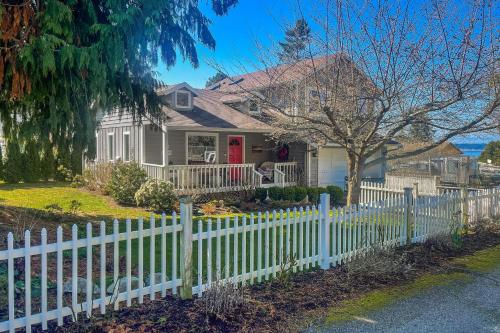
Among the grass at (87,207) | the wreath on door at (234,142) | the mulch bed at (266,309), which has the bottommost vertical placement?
the mulch bed at (266,309)

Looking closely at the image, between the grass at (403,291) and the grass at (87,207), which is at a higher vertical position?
the grass at (87,207)

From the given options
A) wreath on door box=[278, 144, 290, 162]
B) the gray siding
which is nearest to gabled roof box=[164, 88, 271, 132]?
the gray siding

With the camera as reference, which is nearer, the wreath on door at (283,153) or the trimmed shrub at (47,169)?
the wreath on door at (283,153)

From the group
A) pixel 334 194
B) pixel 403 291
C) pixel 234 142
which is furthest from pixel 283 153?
pixel 403 291

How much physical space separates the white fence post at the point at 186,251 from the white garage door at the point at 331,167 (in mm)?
14295

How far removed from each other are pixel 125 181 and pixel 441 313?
437 inches

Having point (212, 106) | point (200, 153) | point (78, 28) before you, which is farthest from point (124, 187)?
point (78, 28)

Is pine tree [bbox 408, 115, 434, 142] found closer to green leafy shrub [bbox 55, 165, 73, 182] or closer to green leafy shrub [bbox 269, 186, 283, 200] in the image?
green leafy shrub [bbox 269, 186, 283, 200]

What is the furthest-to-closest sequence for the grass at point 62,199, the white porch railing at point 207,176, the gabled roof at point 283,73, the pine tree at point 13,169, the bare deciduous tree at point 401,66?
the pine tree at point 13,169 → the white porch railing at point 207,176 → the grass at point 62,199 → the gabled roof at point 283,73 → the bare deciduous tree at point 401,66

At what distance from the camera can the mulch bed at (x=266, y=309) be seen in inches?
159

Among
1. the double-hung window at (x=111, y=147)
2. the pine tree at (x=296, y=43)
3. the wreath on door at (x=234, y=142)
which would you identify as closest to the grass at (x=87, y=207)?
the double-hung window at (x=111, y=147)

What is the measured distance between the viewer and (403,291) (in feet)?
17.7

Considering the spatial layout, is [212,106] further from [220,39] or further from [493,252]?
[493,252]

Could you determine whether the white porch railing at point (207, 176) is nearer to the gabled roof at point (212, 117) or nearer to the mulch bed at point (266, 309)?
the gabled roof at point (212, 117)
